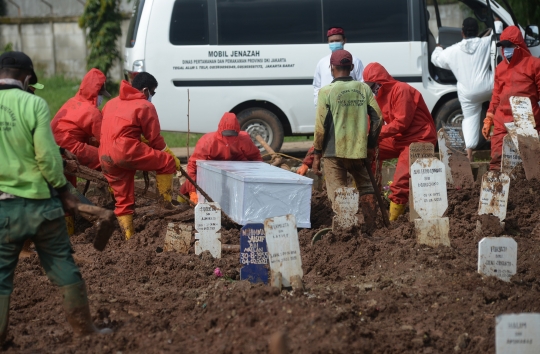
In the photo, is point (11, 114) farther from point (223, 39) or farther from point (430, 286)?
point (223, 39)

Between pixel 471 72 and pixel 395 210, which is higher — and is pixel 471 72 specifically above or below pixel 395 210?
above

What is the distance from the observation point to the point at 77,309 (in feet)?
17.5

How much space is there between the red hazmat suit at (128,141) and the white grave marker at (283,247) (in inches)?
111

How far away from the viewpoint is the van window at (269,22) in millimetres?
12055

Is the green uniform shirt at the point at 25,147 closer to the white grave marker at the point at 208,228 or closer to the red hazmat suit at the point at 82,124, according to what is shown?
the white grave marker at the point at 208,228

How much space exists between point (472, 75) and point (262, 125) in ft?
10.1

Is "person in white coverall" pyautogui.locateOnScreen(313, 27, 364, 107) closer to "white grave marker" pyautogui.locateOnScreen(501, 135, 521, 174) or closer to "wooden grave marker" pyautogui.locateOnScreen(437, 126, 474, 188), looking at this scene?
"wooden grave marker" pyautogui.locateOnScreen(437, 126, 474, 188)

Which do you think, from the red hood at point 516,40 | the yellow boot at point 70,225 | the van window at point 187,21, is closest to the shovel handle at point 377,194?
the red hood at point 516,40

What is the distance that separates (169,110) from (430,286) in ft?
22.0

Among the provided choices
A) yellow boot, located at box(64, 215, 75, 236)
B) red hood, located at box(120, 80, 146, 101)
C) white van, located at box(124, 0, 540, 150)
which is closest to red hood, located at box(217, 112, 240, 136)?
red hood, located at box(120, 80, 146, 101)

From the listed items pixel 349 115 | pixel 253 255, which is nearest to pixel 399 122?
pixel 349 115

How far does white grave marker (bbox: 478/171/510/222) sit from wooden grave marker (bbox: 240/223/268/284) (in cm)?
248

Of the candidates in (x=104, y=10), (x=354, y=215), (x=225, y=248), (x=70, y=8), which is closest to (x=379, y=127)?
(x=354, y=215)

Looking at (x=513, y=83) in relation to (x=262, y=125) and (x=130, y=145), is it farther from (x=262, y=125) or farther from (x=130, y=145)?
(x=130, y=145)
